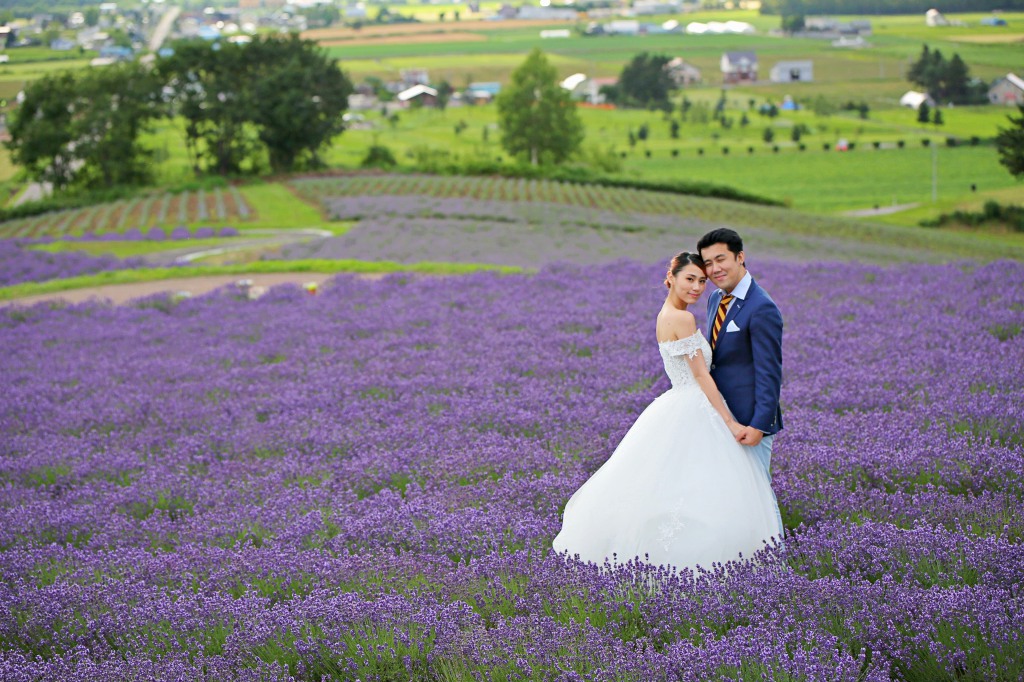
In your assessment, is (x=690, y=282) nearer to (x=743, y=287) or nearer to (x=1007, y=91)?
(x=743, y=287)

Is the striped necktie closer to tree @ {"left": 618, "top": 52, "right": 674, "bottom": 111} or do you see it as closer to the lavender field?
the lavender field

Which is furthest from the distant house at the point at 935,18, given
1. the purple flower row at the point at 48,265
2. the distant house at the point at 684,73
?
the purple flower row at the point at 48,265

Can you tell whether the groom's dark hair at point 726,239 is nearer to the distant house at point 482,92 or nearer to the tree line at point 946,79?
the tree line at point 946,79

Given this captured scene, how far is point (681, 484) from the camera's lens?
19.3 ft

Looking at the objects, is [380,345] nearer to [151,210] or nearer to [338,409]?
[338,409]

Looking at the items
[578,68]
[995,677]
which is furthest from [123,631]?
[578,68]

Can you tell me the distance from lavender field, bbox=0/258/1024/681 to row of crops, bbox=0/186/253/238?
32.6m

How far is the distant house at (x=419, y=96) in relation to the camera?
116m

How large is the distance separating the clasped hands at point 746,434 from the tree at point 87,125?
7048 cm

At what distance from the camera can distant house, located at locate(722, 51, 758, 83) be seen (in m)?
111

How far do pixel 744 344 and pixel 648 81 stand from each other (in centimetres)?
10514

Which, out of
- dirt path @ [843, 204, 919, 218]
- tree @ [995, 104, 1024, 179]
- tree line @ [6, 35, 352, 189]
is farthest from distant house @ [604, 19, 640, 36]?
tree @ [995, 104, 1024, 179]

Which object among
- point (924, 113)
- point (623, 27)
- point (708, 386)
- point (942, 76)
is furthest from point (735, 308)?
point (623, 27)

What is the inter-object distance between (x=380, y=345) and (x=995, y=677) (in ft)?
32.8
